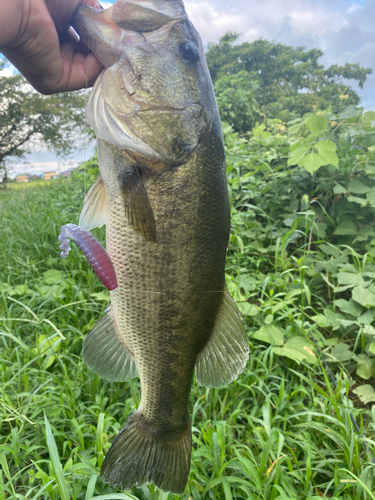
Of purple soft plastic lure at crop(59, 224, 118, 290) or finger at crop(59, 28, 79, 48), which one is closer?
purple soft plastic lure at crop(59, 224, 118, 290)

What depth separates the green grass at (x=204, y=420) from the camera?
1.45 m

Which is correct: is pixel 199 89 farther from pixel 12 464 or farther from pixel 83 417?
pixel 12 464

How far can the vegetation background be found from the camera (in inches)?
59.6

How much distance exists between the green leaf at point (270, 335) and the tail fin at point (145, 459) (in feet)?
3.42

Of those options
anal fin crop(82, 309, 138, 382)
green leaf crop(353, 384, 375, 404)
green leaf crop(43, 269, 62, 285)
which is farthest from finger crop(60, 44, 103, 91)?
green leaf crop(353, 384, 375, 404)

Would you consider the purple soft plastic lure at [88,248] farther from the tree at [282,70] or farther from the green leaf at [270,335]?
the tree at [282,70]

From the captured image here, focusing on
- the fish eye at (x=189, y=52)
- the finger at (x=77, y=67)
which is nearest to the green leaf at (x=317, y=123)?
the fish eye at (x=189, y=52)

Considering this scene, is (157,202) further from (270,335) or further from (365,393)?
(365,393)

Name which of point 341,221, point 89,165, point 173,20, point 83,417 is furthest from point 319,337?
point 89,165

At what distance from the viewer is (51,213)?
3.50 m

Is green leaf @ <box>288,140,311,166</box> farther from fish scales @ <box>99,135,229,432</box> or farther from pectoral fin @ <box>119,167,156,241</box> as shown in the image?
pectoral fin @ <box>119,167,156,241</box>

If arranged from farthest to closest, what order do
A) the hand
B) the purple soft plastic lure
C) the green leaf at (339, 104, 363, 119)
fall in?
the green leaf at (339, 104, 363, 119) → the hand → the purple soft plastic lure

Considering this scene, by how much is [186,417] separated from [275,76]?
17.9 metres

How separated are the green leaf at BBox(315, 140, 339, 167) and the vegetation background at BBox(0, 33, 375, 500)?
0.04 feet
